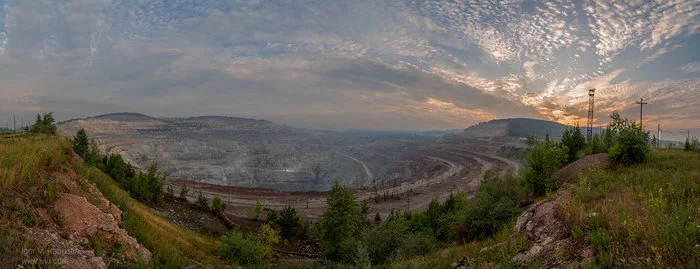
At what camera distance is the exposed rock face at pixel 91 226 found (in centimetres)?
783

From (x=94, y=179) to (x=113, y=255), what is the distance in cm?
591

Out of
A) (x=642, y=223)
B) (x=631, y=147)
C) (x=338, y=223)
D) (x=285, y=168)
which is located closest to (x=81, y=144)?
(x=338, y=223)

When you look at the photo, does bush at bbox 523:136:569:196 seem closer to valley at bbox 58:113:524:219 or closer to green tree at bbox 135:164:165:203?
green tree at bbox 135:164:165:203

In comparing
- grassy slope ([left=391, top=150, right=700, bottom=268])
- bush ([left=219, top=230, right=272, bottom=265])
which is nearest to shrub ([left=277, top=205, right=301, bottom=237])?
bush ([left=219, top=230, right=272, bottom=265])

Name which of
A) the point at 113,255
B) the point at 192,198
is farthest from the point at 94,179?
the point at 192,198

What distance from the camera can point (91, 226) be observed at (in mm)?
8180

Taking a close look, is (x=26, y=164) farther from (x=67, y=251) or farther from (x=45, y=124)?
(x=45, y=124)

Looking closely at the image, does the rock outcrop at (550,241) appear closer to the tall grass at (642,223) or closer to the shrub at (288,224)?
the tall grass at (642,223)

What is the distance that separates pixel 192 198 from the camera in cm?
6875

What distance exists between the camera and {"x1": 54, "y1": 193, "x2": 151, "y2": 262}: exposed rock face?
783 cm

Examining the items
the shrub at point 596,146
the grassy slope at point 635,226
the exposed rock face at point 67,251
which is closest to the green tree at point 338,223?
the grassy slope at point 635,226

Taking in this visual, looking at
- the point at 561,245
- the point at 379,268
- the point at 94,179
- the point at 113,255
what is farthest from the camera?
the point at 94,179

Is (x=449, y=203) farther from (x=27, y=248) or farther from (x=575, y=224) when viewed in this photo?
(x=27, y=248)

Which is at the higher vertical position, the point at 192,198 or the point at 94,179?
the point at 94,179
